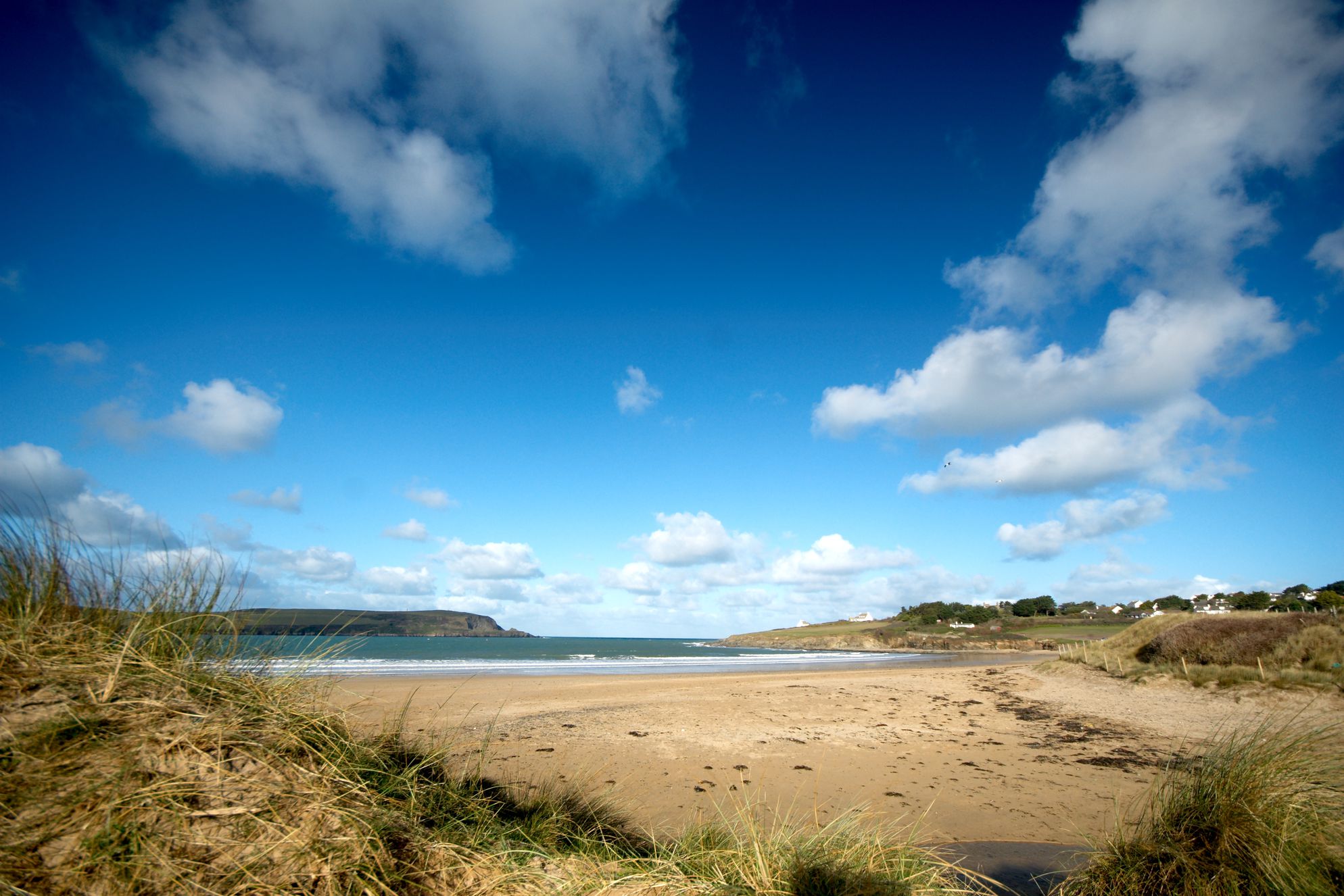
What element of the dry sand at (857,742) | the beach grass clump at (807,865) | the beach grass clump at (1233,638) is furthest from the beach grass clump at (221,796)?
the beach grass clump at (1233,638)

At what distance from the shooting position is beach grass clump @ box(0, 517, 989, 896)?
84.4 inches

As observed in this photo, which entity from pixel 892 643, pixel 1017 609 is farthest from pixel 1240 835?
pixel 1017 609

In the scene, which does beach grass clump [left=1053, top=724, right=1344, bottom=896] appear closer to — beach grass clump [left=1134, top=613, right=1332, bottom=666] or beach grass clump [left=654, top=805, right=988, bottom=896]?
beach grass clump [left=654, top=805, right=988, bottom=896]

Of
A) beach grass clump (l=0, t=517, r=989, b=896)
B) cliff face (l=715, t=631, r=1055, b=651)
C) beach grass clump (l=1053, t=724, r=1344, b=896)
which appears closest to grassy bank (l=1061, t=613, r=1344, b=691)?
beach grass clump (l=1053, t=724, r=1344, b=896)

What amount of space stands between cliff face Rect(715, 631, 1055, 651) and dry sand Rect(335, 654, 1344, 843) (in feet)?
205

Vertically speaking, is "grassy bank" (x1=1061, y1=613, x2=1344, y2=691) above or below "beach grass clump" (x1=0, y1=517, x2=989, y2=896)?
below

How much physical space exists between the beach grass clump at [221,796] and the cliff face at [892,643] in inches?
3230

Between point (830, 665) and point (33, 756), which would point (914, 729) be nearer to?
point (33, 756)

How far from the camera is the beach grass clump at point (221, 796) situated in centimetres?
214

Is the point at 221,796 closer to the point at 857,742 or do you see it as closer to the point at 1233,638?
the point at 857,742

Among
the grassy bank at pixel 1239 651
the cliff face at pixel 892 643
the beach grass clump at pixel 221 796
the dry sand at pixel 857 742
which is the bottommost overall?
the cliff face at pixel 892 643

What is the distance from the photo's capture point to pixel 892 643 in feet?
296

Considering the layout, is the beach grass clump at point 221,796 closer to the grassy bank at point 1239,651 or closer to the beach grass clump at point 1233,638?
the grassy bank at point 1239,651

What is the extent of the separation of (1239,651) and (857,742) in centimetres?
1859
